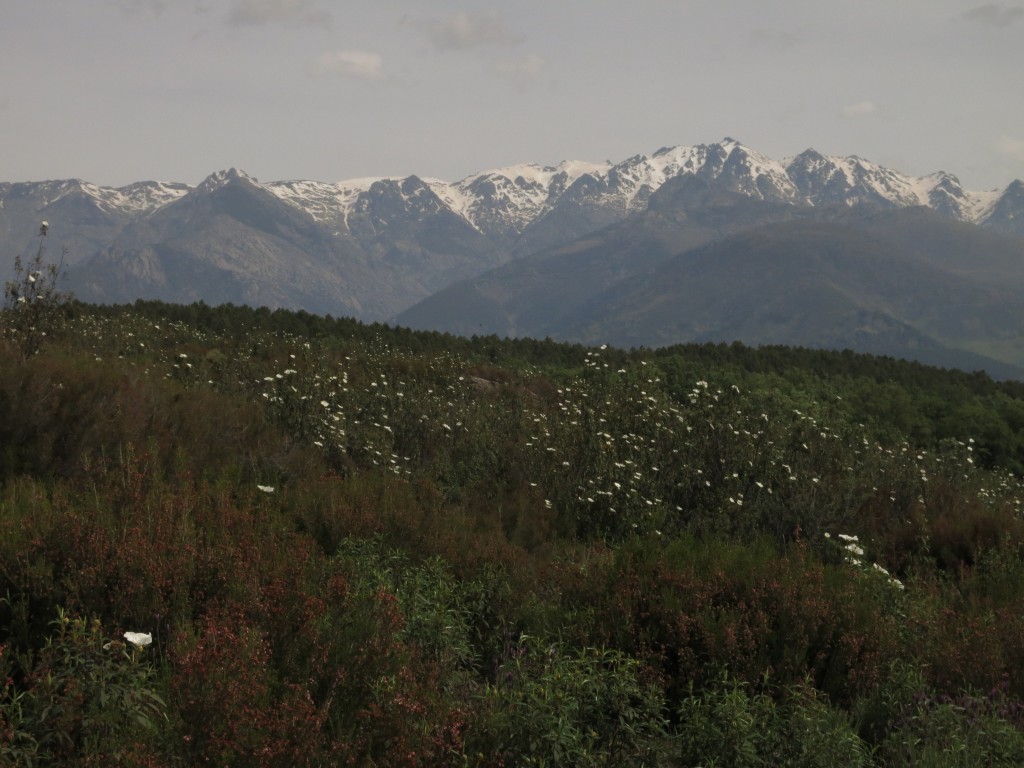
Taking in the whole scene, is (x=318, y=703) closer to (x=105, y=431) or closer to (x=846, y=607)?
(x=846, y=607)

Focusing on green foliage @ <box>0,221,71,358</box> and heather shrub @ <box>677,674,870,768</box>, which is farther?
green foliage @ <box>0,221,71,358</box>

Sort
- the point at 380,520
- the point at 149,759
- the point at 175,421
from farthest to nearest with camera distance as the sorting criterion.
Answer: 1. the point at 175,421
2. the point at 380,520
3. the point at 149,759

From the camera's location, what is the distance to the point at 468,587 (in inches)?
275

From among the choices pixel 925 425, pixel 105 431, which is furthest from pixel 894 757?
pixel 925 425

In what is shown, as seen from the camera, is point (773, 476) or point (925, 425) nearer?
point (773, 476)

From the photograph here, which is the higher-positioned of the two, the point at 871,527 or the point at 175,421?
the point at 175,421

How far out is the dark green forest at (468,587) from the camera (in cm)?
443

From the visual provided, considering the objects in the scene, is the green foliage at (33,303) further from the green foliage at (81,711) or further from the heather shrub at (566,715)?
the heather shrub at (566,715)

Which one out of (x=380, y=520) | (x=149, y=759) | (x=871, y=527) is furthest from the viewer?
(x=871, y=527)

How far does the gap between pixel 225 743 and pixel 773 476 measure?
894cm

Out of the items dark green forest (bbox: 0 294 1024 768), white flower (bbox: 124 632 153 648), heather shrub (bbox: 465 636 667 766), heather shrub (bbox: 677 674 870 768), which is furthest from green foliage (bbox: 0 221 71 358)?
heather shrub (bbox: 677 674 870 768)

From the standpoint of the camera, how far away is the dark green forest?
14.5 feet

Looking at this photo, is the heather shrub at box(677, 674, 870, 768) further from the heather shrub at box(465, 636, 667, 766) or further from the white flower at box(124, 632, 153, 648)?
the white flower at box(124, 632, 153, 648)

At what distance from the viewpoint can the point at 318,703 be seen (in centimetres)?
472
